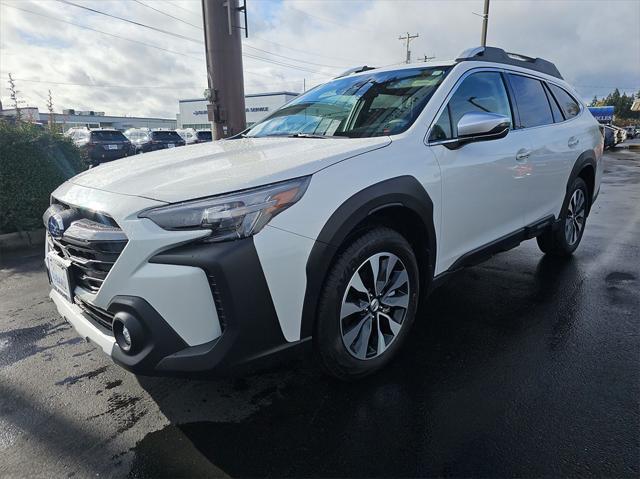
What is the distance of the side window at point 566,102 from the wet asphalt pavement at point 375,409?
1968 mm

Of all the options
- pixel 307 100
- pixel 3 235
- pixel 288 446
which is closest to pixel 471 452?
pixel 288 446

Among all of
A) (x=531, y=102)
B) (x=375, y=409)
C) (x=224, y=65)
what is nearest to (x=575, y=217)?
(x=531, y=102)

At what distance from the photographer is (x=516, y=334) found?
3.07m

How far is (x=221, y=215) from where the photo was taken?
6.02ft

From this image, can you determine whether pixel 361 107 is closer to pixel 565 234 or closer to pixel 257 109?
pixel 565 234

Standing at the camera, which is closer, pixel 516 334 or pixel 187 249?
pixel 187 249

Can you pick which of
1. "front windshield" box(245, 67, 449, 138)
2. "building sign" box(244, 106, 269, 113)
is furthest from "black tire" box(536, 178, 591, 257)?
"building sign" box(244, 106, 269, 113)

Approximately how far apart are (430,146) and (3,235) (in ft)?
18.8

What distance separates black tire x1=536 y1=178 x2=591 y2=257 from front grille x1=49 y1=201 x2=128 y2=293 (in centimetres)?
387

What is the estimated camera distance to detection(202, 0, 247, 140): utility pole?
873cm

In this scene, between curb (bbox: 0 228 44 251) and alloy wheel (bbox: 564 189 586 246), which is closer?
alloy wheel (bbox: 564 189 586 246)

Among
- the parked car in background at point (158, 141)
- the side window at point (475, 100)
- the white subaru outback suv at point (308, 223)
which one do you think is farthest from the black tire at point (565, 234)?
the parked car in background at point (158, 141)

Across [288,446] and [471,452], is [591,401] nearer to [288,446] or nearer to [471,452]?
[471,452]

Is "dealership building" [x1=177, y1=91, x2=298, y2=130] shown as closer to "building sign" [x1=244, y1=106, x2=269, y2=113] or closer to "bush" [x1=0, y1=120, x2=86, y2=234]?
"building sign" [x1=244, y1=106, x2=269, y2=113]
